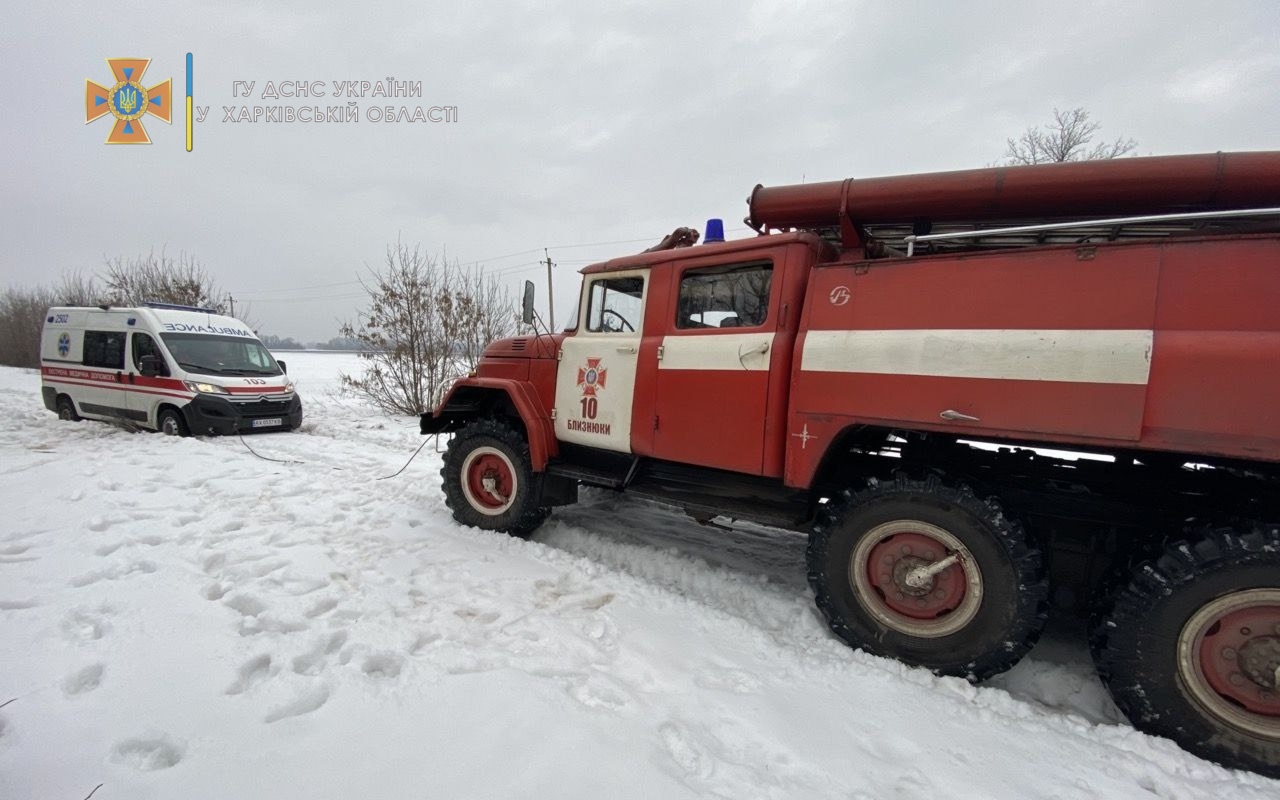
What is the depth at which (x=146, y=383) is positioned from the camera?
812cm

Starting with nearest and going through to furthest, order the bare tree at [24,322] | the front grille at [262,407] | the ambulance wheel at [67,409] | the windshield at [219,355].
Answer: the front grille at [262,407] < the windshield at [219,355] < the ambulance wheel at [67,409] < the bare tree at [24,322]

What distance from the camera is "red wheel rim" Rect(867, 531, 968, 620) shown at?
2648mm

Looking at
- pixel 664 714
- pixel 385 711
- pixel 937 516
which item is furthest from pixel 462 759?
pixel 937 516

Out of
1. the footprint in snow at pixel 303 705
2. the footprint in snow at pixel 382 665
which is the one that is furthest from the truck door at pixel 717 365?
the footprint in snow at pixel 303 705

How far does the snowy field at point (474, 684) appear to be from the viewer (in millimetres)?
1839

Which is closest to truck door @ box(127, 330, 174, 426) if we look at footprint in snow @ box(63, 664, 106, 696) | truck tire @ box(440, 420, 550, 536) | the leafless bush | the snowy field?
the snowy field

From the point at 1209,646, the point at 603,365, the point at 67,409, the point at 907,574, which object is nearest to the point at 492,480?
the point at 603,365

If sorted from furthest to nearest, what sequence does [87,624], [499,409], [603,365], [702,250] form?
[499,409] → [603,365] → [702,250] → [87,624]

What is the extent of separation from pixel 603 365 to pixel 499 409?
129 centimetres

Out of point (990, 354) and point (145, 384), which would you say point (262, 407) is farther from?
point (990, 354)

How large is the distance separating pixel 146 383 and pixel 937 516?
426 inches

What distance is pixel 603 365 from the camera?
A: 12.8 ft

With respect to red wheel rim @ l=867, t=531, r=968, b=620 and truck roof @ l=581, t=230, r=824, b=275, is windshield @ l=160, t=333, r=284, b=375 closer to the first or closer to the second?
truck roof @ l=581, t=230, r=824, b=275

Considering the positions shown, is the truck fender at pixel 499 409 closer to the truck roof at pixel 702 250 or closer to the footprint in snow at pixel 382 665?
the truck roof at pixel 702 250
